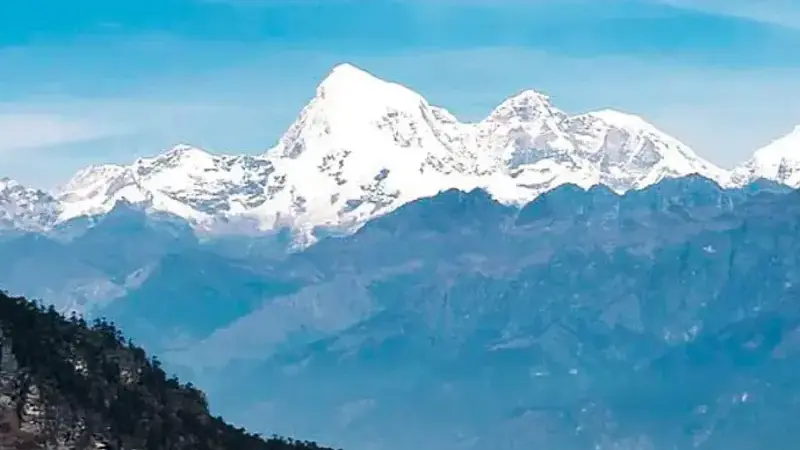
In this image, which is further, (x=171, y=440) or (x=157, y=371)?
(x=157, y=371)

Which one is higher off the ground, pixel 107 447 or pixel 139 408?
pixel 139 408

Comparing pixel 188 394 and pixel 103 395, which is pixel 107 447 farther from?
pixel 188 394

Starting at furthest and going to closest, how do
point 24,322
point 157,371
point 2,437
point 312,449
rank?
point 312,449, point 157,371, point 24,322, point 2,437

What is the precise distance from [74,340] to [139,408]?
9975mm

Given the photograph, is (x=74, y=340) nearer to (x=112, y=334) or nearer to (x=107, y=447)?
(x=112, y=334)

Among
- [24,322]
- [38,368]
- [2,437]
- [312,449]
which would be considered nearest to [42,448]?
[2,437]

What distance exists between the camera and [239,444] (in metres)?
92.6

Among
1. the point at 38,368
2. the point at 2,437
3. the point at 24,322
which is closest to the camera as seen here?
the point at 2,437

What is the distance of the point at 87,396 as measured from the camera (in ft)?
265

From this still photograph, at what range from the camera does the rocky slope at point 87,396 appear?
73.9 metres

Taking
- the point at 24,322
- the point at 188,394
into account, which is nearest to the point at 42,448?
the point at 24,322

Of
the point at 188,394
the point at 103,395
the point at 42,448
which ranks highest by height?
the point at 188,394

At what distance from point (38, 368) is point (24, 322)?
10.4m

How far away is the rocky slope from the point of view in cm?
7388
